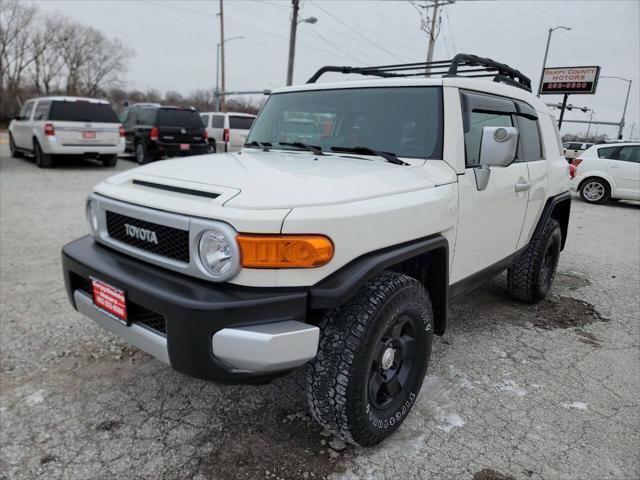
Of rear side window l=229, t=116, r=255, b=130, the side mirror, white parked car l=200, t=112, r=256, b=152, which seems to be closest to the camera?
the side mirror

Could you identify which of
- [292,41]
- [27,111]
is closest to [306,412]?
[27,111]

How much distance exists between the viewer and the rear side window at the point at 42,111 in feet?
38.2

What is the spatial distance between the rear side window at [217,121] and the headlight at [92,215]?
1331cm

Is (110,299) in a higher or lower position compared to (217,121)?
lower

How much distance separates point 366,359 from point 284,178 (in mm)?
933

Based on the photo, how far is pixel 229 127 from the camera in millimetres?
15125

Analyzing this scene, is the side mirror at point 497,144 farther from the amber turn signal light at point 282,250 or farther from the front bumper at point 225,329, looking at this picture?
the front bumper at point 225,329

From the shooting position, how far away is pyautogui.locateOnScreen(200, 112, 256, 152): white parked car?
14914mm

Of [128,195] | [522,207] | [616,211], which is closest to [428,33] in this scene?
[616,211]

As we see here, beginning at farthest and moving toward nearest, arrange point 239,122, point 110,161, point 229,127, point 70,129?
1. point 239,122
2. point 229,127
3. point 110,161
4. point 70,129

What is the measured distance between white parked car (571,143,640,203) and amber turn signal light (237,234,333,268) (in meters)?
11.8

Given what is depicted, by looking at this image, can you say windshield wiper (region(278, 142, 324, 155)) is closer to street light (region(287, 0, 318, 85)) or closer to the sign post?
street light (region(287, 0, 318, 85))

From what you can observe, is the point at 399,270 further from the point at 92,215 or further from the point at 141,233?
the point at 92,215

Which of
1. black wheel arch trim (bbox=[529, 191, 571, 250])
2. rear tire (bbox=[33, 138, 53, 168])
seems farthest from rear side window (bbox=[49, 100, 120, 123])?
black wheel arch trim (bbox=[529, 191, 571, 250])
